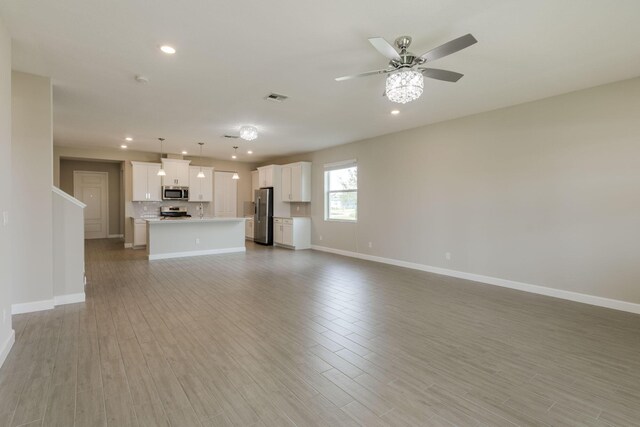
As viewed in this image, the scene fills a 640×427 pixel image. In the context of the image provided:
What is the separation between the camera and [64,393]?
2.03 metres

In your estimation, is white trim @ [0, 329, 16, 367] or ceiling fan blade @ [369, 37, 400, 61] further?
white trim @ [0, 329, 16, 367]

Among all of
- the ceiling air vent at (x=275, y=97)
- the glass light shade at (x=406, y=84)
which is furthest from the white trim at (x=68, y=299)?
the glass light shade at (x=406, y=84)

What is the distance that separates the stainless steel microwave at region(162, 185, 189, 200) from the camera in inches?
344

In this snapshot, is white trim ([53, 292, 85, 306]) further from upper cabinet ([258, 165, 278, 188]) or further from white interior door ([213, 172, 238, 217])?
white interior door ([213, 172, 238, 217])

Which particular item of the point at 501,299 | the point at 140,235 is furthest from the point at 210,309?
the point at 140,235

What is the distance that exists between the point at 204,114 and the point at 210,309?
3.25 m

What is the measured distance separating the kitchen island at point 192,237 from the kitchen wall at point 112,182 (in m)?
4.07

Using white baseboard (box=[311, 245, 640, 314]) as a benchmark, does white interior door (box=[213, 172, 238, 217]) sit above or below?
above

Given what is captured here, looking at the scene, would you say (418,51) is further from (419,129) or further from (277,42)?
(419,129)

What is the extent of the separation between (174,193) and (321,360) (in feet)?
25.9

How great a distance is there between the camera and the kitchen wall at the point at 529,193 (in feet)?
12.2

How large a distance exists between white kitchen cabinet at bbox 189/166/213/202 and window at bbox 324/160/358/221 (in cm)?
389

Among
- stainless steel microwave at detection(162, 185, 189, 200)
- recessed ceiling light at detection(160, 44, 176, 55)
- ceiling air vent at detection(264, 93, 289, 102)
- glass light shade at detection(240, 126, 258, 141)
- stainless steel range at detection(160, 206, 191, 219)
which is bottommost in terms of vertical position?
stainless steel range at detection(160, 206, 191, 219)

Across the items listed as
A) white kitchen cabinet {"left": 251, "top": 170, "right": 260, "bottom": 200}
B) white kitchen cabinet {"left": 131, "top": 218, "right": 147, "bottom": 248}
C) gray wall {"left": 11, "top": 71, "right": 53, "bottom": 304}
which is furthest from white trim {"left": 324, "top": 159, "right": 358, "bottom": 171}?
gray wall {"left": 11, "top": 71, "right": 53, "bottom": 304}
